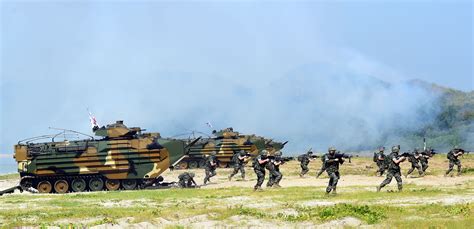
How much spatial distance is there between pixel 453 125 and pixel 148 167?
5909 cm

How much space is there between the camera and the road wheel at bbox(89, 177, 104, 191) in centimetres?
3622

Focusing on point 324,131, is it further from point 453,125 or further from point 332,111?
point 453,125

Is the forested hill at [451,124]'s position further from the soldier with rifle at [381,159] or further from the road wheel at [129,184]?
the road wheel at [129,184]

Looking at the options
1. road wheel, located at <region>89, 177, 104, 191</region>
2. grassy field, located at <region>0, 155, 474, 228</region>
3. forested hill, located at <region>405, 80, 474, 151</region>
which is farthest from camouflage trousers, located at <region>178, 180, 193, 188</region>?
forested hill, located at <region>405, 80, 474, 151</region>

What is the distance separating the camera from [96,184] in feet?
119

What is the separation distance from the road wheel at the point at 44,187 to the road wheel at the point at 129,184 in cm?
428

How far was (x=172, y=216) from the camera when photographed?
20.3 meters

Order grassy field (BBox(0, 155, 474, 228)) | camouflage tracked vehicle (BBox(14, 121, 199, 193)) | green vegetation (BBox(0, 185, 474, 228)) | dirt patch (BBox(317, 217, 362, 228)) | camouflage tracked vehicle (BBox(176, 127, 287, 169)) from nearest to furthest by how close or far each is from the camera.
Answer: dirt patch (BBox(317, 217, 362, 228))
grassy field (BBox(0, 155, 474, 228))
green vegetation (BBox(0, 185, 474, 228))
camouflage tracked vehicle (BBox(14, 121, 199, 193))
camouflage tracked vehicle (BBox(176, 127, 287, 169))

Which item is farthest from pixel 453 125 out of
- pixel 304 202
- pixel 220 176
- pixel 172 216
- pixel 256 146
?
pixel 172 216

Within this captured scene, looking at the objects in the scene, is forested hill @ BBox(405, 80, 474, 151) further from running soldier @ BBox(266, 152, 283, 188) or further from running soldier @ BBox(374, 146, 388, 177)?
running soldier @ BBox(266, 152, 283, 188)

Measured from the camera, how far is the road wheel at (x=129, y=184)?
36.4 m

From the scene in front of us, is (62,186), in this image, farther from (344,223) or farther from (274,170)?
(344,223)

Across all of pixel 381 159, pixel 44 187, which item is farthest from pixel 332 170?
pixel 44 187

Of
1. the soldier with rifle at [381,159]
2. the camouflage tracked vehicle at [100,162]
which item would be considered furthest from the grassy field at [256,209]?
the soldier with rifle at [381,159]
